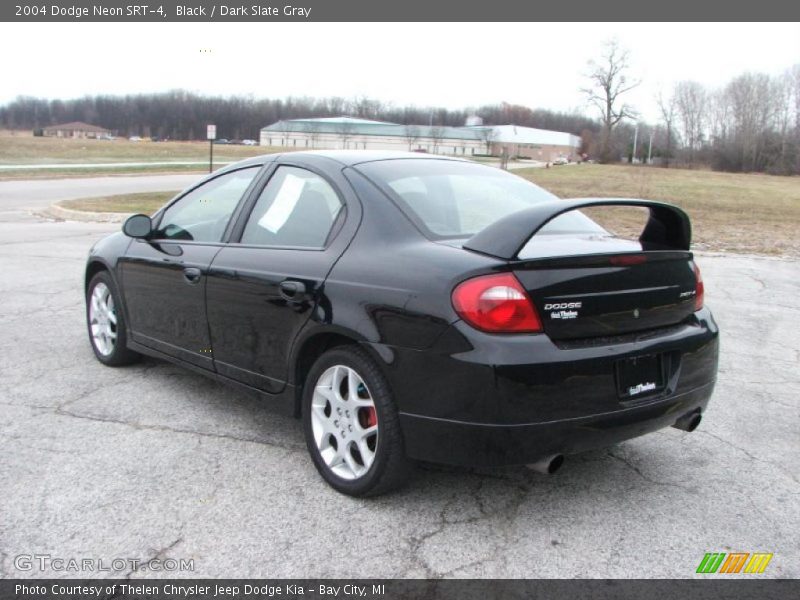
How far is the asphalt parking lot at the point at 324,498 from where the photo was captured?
276 cm

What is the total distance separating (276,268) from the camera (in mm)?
3574

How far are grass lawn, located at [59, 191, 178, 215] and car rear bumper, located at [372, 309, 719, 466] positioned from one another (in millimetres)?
15129

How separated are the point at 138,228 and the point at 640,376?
3138 mm

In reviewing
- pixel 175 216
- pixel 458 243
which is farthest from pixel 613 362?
pixel 175 216

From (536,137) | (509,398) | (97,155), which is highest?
(536,137)

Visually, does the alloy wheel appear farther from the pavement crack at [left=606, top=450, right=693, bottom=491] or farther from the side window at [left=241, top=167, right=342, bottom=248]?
the pavement crack at [left=606, top=450, right=693, bottom=491]

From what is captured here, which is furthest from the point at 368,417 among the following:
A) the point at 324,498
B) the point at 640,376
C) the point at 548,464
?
the point at 640,376

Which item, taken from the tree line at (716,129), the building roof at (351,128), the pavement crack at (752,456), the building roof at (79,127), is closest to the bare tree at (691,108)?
the tree line at (716,129)

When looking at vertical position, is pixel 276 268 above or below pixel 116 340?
above

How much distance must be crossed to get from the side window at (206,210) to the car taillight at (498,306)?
1845mm

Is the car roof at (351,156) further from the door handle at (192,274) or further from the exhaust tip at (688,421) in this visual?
the exhaust tip at (688,421)

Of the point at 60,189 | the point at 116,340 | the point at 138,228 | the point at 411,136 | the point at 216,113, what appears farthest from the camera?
the point at 216,113

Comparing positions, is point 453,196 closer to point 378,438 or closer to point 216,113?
point 378,438

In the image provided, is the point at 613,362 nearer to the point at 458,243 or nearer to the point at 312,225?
the point at 458,243
